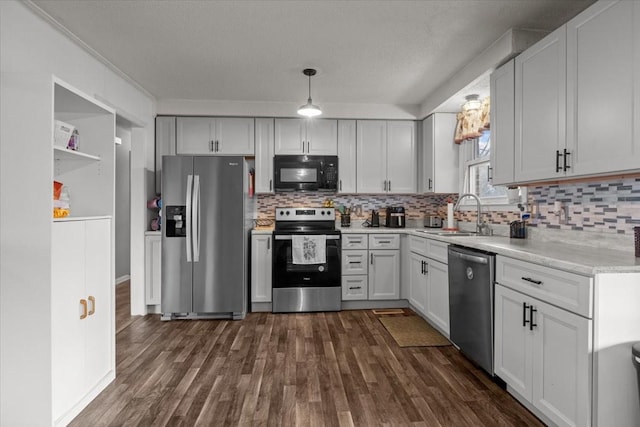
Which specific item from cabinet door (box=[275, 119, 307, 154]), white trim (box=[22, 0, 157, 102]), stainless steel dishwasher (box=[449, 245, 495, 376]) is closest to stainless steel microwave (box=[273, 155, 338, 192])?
cabinet door (box=[275, 119, 307, 154])

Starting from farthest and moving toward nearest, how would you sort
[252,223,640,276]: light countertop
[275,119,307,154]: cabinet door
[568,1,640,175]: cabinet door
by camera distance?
[275,119,307,154]: cabinet door, [568,1,640,175]: cabinet door, [252,223,640,276]: light countertop

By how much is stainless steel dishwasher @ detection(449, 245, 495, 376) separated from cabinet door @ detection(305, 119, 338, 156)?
206cm

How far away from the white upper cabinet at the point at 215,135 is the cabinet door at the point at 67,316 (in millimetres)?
2329

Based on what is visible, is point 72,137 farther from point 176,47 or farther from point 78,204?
point 176,47

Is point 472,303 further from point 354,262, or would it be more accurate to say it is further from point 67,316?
point 67,316

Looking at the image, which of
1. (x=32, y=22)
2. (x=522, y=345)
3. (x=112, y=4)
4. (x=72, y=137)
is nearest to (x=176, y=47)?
(x=112, y=4)

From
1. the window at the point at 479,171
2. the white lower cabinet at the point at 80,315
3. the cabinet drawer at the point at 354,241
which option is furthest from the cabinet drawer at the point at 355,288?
the white lower cabinet at the point at 80,315

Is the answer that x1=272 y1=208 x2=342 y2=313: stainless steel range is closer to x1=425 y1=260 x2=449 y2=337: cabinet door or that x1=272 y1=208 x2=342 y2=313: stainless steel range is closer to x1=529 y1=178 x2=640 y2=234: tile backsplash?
x1=425 y1=260 x2=449 y2=337: cabinet door

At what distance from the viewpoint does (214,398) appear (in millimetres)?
2115

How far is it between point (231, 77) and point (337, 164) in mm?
1568

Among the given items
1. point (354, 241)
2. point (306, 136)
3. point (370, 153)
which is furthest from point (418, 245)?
point (306, 136)

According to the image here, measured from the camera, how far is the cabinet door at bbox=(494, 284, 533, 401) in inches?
75.2

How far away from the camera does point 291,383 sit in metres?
2.30

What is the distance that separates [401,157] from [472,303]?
2321 millimetres
